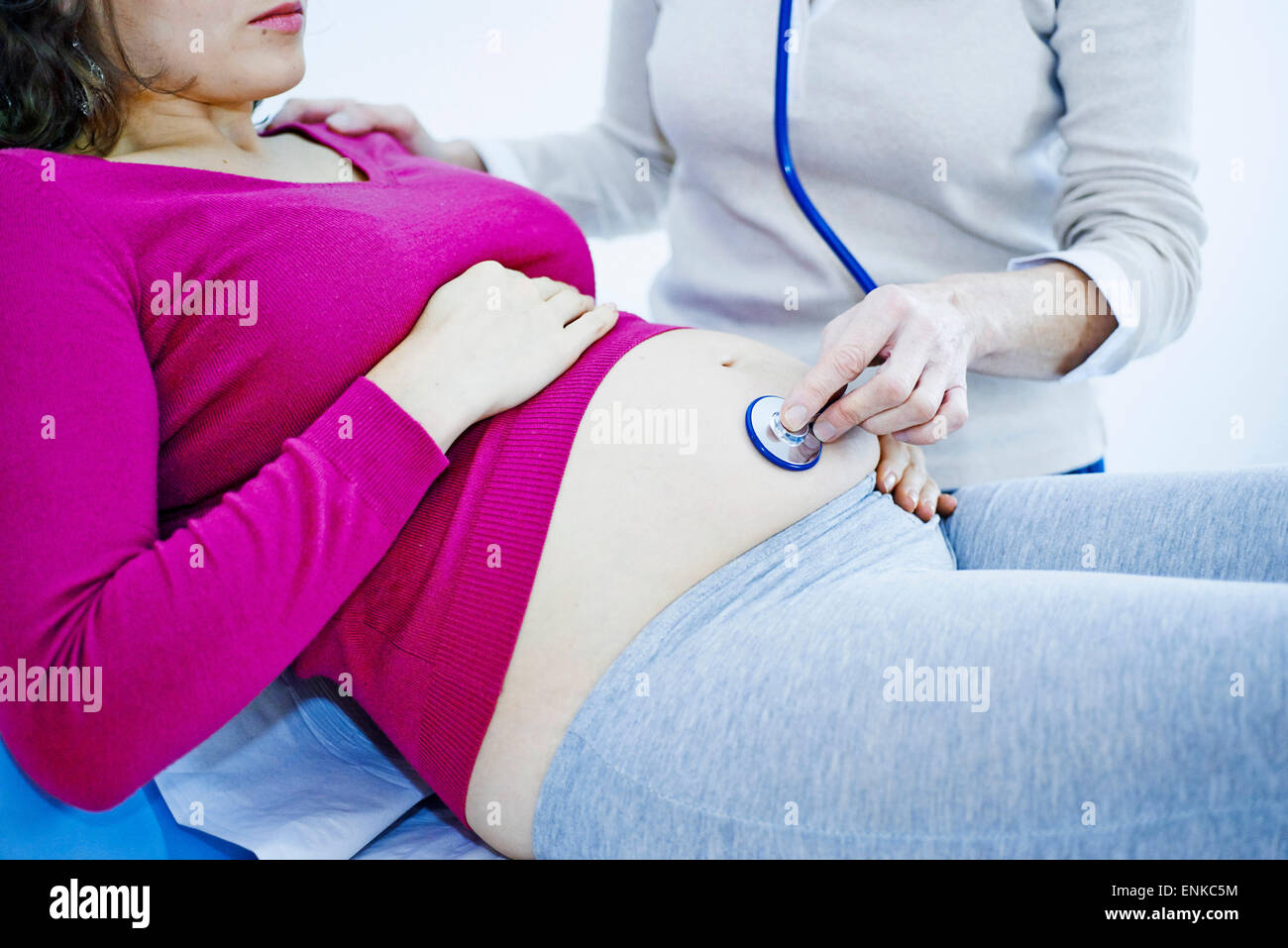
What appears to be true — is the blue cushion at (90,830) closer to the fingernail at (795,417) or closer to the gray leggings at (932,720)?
the gray leggings at (932,720)

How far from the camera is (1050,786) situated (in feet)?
1.86

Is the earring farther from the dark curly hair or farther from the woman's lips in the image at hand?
the woman's lips

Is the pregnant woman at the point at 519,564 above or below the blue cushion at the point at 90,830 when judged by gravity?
above

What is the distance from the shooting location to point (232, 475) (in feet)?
2.53

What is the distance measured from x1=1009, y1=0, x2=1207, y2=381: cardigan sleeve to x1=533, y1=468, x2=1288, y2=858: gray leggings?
0.32 meters

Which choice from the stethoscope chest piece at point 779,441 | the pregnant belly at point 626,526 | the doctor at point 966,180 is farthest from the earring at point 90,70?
the stethoscope chest piece at point 779,441

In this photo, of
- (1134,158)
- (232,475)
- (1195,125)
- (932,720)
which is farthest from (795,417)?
(1195,125)

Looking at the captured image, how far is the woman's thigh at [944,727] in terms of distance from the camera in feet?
1.80

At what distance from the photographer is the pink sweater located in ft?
2.04

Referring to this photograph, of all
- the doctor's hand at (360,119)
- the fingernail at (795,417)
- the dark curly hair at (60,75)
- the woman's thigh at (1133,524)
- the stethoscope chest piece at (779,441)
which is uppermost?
the dark curly hair at (60,75)

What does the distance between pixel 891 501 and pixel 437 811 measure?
47 centimetres

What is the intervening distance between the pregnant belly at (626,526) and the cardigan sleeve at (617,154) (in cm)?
62
